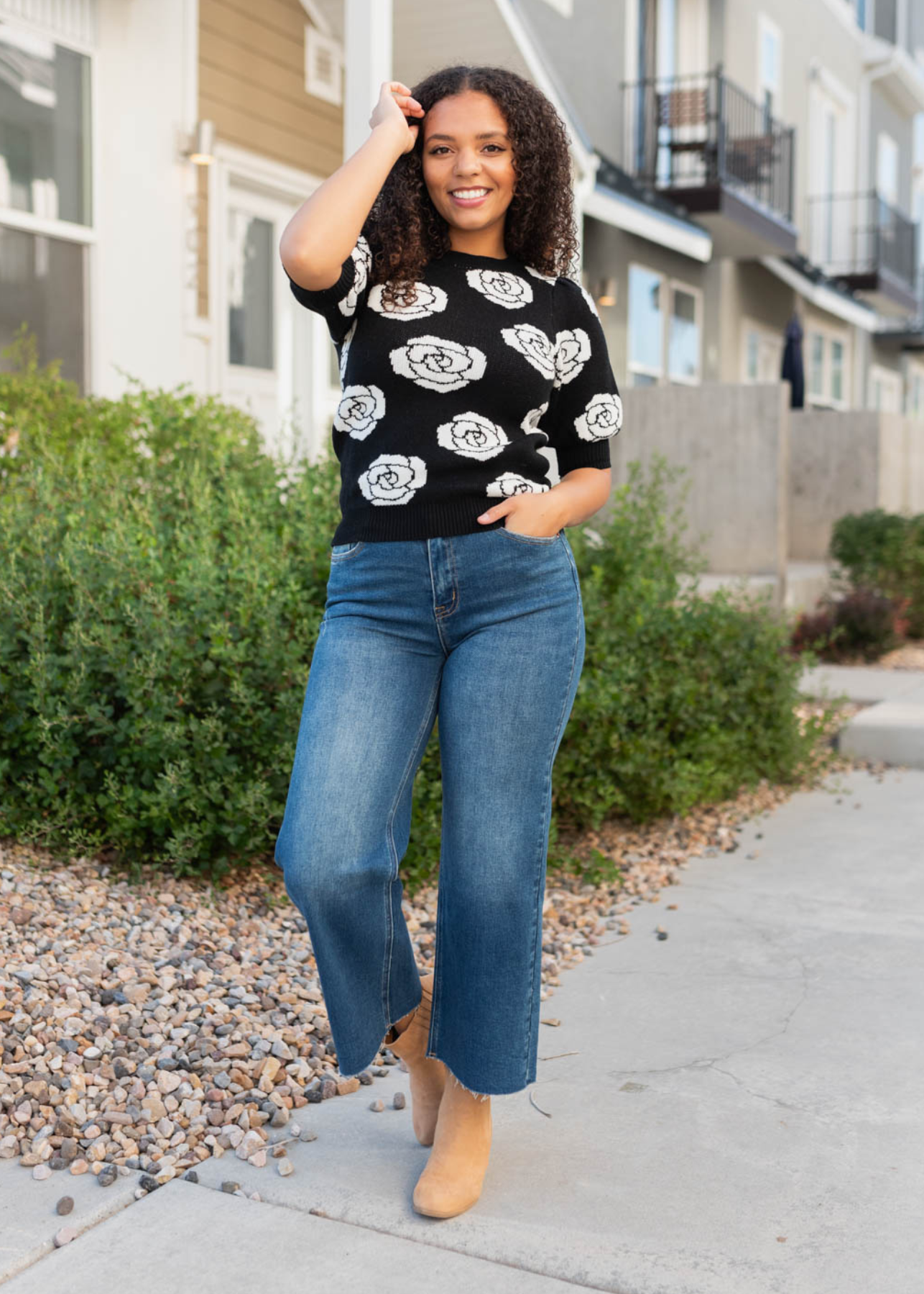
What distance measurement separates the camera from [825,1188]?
2.46 m

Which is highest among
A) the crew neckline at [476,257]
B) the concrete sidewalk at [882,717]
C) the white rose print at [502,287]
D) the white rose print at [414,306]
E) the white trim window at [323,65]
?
the white trim window at [323,65]

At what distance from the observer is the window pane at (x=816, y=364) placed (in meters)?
19.0

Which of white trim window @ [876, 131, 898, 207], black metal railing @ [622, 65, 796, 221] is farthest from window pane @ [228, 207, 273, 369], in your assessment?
white trim window @ [876, 131, 898, 207]

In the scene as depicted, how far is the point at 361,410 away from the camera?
2.34m

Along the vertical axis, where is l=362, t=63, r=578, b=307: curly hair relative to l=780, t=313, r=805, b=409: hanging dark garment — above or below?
below

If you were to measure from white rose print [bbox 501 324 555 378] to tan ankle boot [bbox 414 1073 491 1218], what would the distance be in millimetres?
1246

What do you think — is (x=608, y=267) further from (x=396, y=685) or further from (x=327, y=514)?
(x=396, y=685)

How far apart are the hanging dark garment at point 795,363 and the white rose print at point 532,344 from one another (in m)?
12.1

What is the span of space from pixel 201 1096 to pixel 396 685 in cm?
105

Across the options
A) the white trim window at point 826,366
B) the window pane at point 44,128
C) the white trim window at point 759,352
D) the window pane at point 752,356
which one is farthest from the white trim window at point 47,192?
the white trim window at point 826,366

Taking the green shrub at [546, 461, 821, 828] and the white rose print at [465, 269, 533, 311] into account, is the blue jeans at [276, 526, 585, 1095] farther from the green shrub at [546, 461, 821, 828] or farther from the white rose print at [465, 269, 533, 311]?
the green shrub at [546, 461, 821, 828]

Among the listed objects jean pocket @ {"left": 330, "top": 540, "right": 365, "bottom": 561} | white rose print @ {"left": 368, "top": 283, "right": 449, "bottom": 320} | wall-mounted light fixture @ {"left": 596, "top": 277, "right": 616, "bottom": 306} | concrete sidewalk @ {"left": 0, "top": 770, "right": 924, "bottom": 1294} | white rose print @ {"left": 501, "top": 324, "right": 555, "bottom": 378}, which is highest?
wall-mounted light fixture @ {"left": 596, "top": 277, "right": 616, "bottom": 306}

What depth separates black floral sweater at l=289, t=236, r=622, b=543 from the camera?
229cm

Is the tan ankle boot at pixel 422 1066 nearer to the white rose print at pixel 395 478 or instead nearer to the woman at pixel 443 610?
the woman at pixel 443 610
